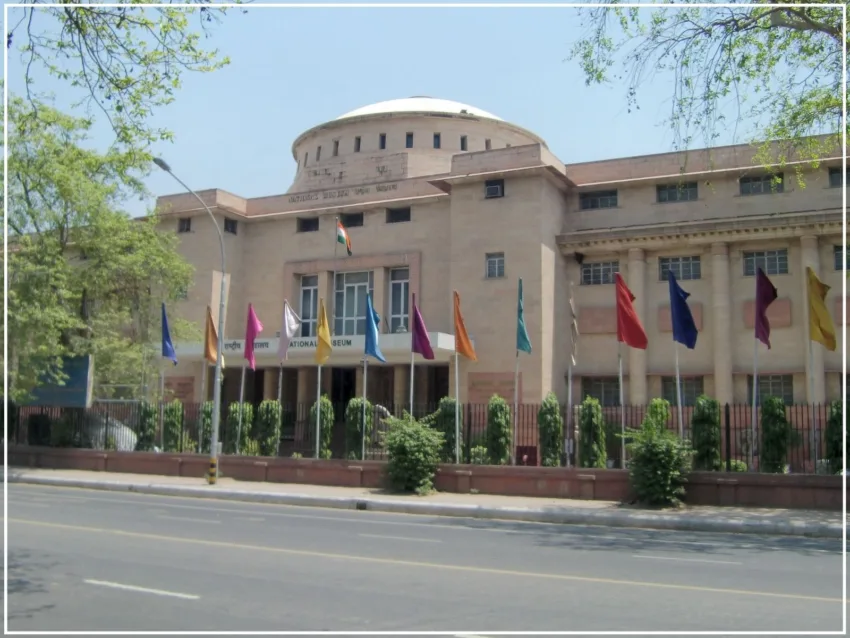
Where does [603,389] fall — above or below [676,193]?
below

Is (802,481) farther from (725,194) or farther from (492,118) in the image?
(492,118)

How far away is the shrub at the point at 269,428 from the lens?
26484mm

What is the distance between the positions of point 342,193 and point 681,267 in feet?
50.0

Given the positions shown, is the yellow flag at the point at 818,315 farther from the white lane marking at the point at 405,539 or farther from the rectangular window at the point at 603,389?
the rectangular window at the point at 603,389

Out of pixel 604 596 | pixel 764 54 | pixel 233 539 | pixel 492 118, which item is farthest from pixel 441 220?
pixel 604 596

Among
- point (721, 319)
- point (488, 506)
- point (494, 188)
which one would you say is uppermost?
point (494, 188)

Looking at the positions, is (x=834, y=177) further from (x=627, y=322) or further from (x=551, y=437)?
(x=551, y=437)

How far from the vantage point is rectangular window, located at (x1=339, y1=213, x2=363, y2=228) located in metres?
37.2

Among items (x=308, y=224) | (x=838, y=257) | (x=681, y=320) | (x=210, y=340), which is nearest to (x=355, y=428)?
(x=210, y=340)

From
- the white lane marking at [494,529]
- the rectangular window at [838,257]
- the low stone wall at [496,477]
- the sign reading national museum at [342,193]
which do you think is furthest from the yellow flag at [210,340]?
the rectangular window at [838,257]

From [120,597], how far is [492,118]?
38.7 m

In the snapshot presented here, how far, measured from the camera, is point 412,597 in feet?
26.5

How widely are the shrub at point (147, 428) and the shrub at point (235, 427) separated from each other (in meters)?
3.14

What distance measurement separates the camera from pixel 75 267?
29953 millimetres
